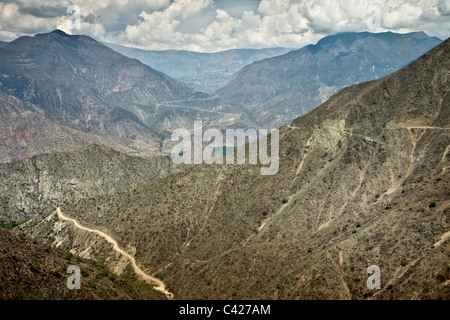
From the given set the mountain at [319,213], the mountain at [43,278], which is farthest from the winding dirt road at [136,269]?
the mountain at [43,278]

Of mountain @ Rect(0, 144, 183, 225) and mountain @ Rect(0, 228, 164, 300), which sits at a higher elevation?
mountain @ Rect(0, 144, 183, 225)

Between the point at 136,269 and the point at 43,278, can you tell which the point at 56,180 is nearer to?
the point at 136,269

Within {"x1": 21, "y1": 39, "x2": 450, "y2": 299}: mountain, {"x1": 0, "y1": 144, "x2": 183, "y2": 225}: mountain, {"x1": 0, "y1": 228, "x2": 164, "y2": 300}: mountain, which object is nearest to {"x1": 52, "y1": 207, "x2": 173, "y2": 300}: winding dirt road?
{"x1": 21, "y1": 39, "x2": 450, "y2": 299}: mountain

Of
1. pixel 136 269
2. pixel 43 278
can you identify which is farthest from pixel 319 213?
pixel 43 278

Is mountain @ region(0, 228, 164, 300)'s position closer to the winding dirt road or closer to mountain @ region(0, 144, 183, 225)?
the winding dirt road

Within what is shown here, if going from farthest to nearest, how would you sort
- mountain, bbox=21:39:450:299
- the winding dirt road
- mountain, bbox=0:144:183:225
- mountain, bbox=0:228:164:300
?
mountain, bbox=0:144:183:225
the winding dirt road
mountain, bbox=21:39:450:299
mountain, bbox=0:228:164:300

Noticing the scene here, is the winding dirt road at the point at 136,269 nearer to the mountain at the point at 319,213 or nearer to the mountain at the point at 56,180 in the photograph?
the mountain at the point at 319,213
